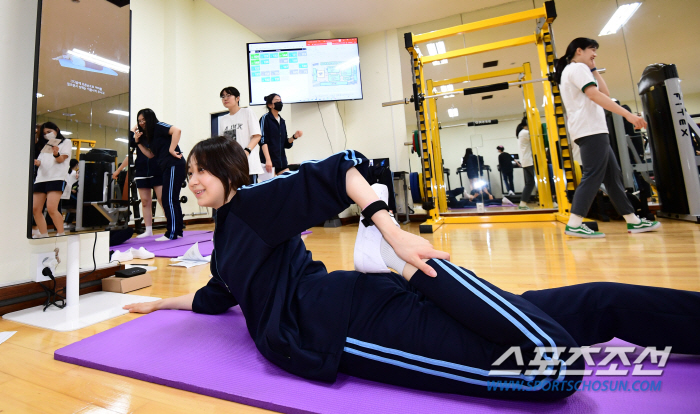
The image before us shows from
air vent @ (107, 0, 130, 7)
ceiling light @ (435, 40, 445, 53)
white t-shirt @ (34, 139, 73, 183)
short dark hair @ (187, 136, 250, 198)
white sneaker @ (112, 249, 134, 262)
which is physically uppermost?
ceiling light @ (435, 40, 445, 53)

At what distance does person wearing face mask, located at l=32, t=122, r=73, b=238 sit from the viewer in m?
1.39

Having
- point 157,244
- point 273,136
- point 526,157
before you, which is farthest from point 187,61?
point 526,157

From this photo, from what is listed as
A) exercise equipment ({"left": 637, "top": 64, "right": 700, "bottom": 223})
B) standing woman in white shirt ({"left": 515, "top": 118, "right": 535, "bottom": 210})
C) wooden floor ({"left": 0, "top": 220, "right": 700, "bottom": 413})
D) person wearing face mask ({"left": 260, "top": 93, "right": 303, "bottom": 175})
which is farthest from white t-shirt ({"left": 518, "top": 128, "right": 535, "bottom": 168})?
person wearing face mask ({"left": 260, "top": 93, "right": 303, "bottom": 175})

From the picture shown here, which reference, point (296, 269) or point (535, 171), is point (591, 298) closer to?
point (296, 269)

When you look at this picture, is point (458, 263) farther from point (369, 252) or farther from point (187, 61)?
point (187, 61)

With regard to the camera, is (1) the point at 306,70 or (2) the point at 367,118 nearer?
(1) the point at 306,70

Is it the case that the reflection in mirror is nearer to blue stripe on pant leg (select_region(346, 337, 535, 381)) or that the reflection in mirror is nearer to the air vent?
the air vent

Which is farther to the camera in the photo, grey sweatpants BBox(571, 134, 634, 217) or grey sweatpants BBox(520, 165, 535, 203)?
grey sweatpants BBox(520, 165, 535, 203)

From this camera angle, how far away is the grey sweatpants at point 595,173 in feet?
7.52

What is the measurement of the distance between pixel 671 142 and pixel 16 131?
457cm

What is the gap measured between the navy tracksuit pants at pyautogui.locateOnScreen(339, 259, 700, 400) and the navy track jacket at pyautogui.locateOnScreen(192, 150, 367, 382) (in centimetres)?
6

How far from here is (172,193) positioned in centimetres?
339

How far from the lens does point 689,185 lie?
8.66 ft

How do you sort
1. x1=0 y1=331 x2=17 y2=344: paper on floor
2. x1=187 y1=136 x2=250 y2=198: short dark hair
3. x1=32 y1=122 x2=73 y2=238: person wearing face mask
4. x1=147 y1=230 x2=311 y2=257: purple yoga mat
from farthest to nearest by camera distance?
x1=147 y1=230 x2=311 y2=257: purple yoga mat
x1=32 y1=122 x2=73 y2=238: person wearing face mask
x1=0 y1=331 x2=17 y2=344: paper on floor
x1=187 y1=136 x2=250 y2=198: short dark hair
